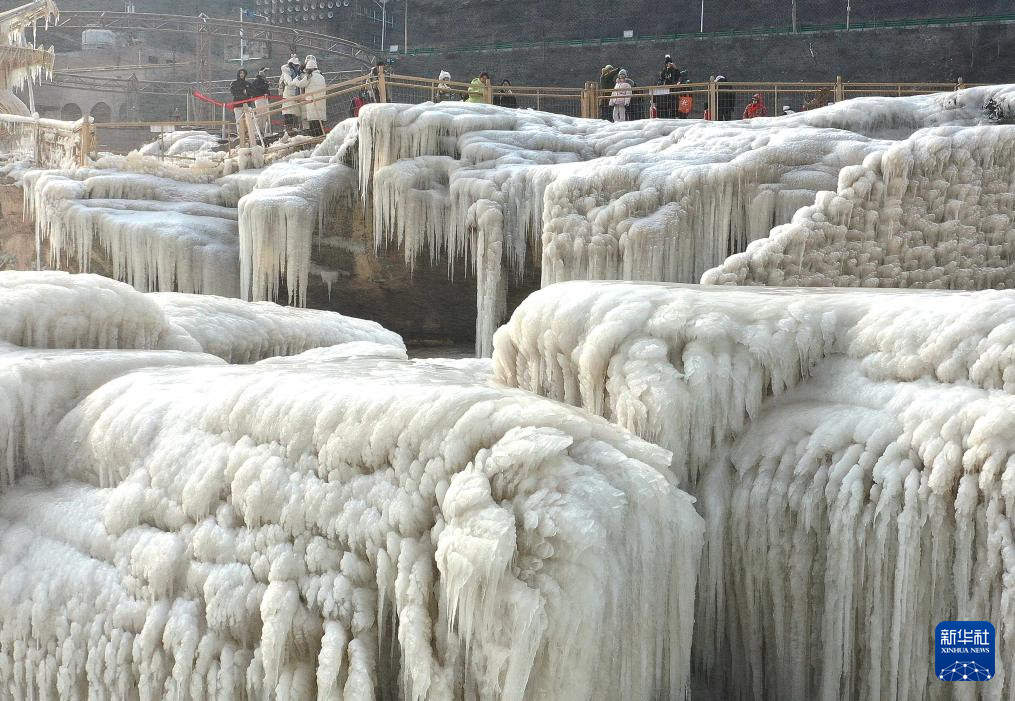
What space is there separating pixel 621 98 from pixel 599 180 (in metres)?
6.38

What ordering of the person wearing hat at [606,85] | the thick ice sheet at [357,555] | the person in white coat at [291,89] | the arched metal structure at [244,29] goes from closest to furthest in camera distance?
the thick ice sheet at [357,555], the person wearing hat at [606,85], the person in white coat at [291,89], the arched metal structure at [244,29]

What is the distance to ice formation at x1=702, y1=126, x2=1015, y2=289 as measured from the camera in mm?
5949

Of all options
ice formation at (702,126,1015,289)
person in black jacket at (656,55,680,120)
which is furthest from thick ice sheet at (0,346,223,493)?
person in black jacket at (656,55,680,120)

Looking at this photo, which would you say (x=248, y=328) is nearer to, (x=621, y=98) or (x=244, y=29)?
(x=621, y=98)

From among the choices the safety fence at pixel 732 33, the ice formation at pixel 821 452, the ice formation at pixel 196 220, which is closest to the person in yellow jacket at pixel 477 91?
the ice formation at pixel 196 220

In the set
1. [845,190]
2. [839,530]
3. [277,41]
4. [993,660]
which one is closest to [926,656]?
[993,660]

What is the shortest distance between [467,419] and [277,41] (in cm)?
2478

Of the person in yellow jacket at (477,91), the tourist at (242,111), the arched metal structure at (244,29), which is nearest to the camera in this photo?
the person in yellow jacket at (477,91)

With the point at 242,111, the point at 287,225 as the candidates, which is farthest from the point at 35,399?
the point at 242,111

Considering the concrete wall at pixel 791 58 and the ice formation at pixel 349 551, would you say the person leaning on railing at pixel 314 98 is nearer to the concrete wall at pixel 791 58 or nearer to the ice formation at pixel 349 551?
the concrete wall at pixel 791 58

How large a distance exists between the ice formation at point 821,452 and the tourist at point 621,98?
10.5 metres

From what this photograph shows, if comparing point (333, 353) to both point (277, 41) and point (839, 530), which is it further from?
point (277, 41)

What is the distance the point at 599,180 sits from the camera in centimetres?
836

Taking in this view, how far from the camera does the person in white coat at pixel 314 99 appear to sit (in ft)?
48.0
